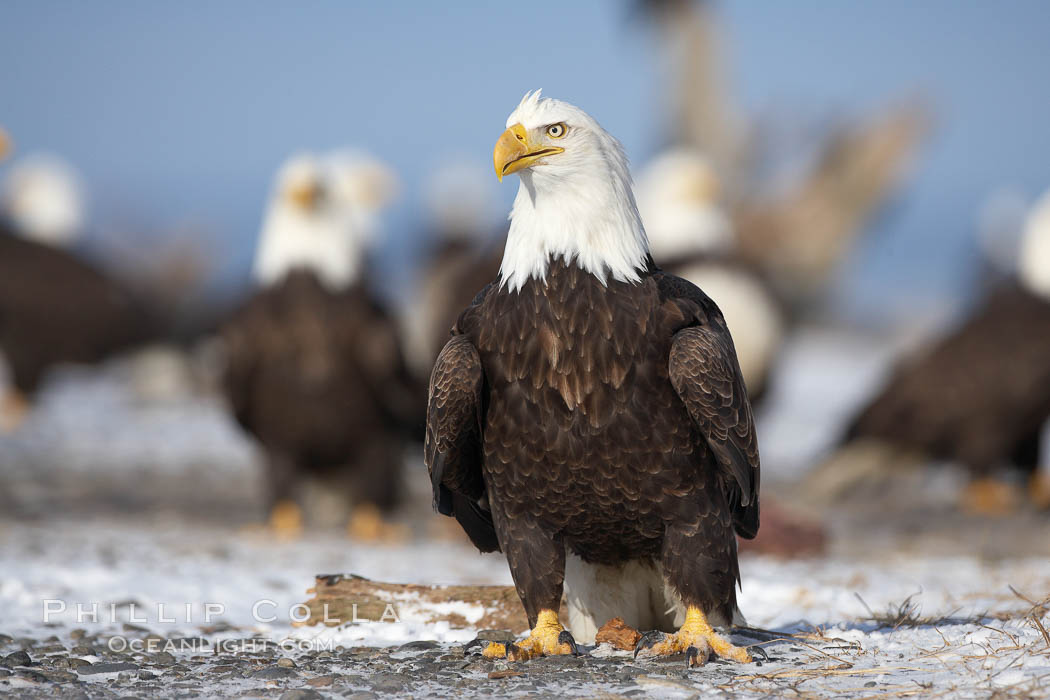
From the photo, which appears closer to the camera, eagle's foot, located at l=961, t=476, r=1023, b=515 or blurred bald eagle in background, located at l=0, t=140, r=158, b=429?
eagle's foot, located at l=961, t=476, r=1023, b=515

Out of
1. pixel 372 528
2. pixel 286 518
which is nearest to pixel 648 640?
pixel 372 528

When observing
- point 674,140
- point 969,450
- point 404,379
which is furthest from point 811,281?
point 404,379

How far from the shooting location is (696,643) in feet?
12.7

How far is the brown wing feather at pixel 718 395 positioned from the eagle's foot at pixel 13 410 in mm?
10670

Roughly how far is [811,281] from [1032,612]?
17765 mm

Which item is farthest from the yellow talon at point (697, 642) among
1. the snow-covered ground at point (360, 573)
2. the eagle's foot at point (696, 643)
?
the snow-covered ground at point (360, 573)

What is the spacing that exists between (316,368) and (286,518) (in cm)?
105

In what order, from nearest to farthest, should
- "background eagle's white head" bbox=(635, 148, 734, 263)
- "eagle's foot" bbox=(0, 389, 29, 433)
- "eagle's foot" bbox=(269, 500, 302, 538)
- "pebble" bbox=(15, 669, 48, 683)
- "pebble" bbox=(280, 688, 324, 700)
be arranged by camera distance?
"pebble" bbox=(280, 688, 324, 700), "pebble" bbox=(15, 669, 48, 683), "eagle's foot" bbox=(269, 500, 302, 538), "background eagle's white head" bbox=(635, 148, 734, 263), "eagle's foot" bbox=(0, 389, 29, 433)

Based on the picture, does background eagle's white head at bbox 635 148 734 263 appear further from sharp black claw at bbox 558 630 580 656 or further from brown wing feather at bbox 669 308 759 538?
sharp black claw at bbox 558 630 580 656

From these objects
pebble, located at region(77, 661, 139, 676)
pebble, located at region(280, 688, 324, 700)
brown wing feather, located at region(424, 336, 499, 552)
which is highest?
brown wing feather, located at region(424, 336, 499, 552)

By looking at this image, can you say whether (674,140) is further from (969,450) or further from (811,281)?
(969,450)

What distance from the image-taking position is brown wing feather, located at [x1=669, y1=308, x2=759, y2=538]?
3.75 meters

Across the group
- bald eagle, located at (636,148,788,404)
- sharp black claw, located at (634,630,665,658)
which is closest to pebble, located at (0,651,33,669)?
sharp black claw, located at (634,630,665,658)

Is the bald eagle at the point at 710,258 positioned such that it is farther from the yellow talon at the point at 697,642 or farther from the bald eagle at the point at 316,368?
the yellow talon at the point at 697,642
